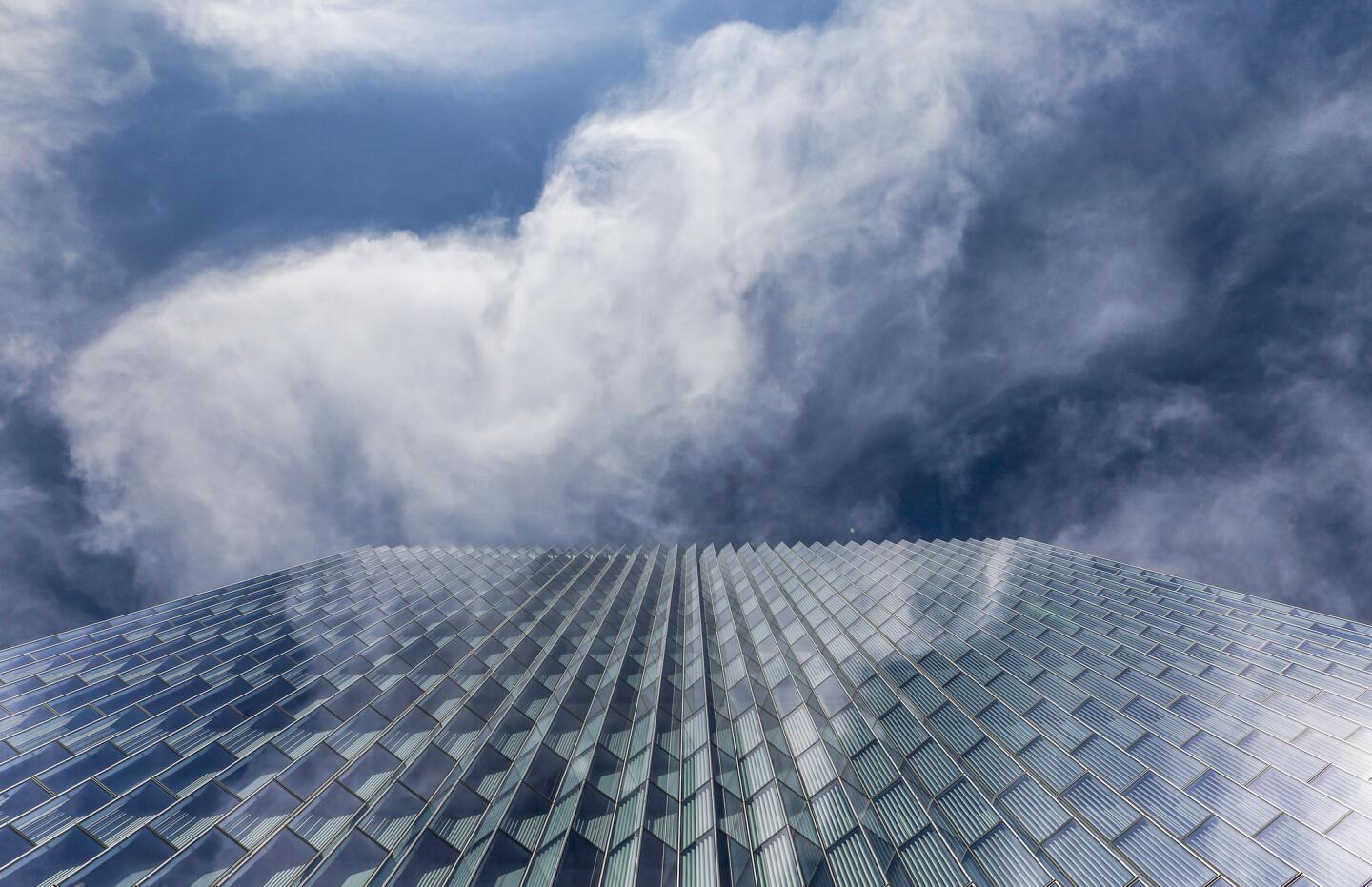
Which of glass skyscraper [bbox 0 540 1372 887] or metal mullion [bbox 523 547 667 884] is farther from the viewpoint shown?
metal mullion [bbox 523 547 667 884]

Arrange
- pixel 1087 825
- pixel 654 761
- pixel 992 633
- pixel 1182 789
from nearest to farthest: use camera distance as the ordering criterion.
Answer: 1. pixel 1087 825
2. pixel 1182 789
3. pixel 654 761
4. pixel 992 633

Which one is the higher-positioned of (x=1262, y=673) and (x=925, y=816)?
(x=925, y=816)

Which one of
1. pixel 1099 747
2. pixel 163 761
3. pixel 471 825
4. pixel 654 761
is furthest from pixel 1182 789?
pixel 163 761

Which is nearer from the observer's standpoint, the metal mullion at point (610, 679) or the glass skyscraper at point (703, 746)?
the glass skyscraper at point (703, 746)

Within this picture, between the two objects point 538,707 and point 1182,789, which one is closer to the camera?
point 1182,789

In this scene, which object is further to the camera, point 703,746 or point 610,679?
point 610,679

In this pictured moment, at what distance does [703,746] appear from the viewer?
2105 centimetres

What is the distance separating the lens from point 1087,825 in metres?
15.3

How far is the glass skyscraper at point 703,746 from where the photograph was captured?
14.1m

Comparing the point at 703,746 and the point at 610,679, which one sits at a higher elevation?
the point at 610,679

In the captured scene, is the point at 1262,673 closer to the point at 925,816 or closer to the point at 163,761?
the point at 925,816

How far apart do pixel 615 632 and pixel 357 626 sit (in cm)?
1497

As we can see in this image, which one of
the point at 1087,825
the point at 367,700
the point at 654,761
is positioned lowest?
the point at 1087,825

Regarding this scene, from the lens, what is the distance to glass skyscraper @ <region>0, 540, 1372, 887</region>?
14.1 meters
